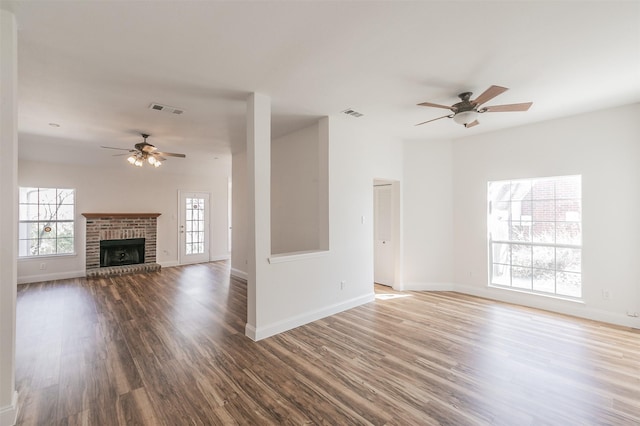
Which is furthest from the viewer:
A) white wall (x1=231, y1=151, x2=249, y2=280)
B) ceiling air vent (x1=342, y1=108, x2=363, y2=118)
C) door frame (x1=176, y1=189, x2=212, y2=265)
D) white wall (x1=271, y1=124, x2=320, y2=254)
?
door frame (x1=176, y1=189, x2=212, y2=265)

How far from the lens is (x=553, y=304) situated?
4.30m

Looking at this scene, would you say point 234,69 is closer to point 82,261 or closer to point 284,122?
point 284,122

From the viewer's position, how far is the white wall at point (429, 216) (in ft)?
17.9

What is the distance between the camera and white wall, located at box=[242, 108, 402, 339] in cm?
348

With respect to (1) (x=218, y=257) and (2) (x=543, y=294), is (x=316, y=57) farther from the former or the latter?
(1) (x=218, y=257)

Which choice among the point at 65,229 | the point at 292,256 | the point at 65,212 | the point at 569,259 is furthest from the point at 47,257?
the point at 569,259

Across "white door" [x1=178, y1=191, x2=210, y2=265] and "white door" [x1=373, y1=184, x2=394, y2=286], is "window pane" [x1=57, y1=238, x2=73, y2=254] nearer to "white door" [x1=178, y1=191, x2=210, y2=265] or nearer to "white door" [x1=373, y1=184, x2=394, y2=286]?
"white door" [x1=178, y1=191, x2=210, y2=265]

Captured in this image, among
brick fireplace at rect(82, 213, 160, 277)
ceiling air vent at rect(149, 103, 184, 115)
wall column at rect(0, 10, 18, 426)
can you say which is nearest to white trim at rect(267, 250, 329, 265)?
wall column at rect(0, 10, 18, 426)

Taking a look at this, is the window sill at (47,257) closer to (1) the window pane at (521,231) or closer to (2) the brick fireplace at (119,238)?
(2) the brick fireplace at (119,238)

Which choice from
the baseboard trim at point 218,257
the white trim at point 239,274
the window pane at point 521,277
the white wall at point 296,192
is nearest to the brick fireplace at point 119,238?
the baseboard trim at point 218,257

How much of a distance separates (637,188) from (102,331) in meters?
7.09

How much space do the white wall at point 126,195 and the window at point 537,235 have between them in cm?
617

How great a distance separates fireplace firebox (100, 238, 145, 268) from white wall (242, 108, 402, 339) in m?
5.60

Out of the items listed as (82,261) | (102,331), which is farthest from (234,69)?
(82,261)
